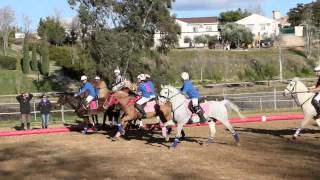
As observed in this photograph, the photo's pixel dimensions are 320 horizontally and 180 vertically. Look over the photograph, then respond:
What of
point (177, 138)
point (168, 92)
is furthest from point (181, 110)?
point (177, 138)

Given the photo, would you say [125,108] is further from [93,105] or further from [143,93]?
[93,105]

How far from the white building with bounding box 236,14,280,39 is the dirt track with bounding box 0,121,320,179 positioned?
100574 millimetres

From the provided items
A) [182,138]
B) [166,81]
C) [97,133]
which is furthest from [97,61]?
[182,138]

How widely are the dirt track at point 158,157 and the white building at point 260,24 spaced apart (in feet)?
330

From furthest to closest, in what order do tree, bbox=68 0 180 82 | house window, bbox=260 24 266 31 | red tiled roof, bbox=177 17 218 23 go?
red tiled roof, bbox=177 17 218 23 → house window, bbox=260 24 266 31 → tree, bbox=68 0 180 82

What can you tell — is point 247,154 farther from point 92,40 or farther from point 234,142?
point 92,40

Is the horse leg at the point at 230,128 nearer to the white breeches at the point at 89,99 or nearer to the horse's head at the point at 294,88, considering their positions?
the horse's head at the point at 294,88

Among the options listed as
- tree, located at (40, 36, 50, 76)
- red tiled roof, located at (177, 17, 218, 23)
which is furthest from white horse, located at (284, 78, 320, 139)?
red tiled roof, located at (177, 17, 218, 23)

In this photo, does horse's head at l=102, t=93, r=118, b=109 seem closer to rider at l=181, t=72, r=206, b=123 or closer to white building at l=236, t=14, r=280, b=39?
rider at l=181, t=72, r=206, b=123

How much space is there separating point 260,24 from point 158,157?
109437 millimetres

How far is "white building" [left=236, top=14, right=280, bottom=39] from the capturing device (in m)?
119

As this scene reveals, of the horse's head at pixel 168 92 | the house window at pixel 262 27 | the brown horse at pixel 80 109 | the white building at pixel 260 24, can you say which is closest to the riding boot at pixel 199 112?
the horse's head at pixel 168 92

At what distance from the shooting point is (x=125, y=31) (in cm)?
4450

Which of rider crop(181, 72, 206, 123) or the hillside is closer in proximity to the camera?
rider crop(181, 72, 206, 123)
